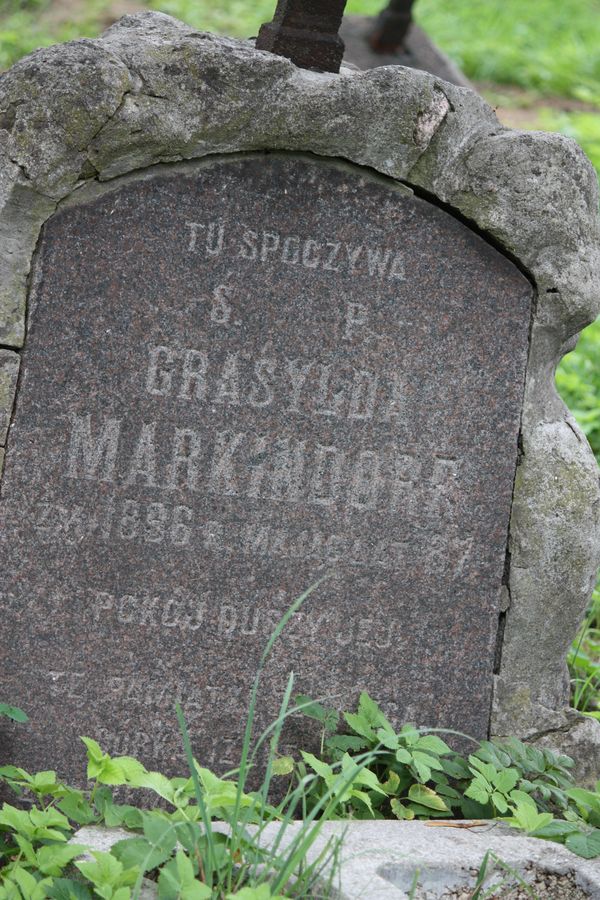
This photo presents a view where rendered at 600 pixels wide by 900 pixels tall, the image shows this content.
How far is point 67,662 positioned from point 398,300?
1.10 meters

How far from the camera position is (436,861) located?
200 centimetres

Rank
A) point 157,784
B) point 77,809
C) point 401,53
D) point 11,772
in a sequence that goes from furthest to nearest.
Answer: point 401,53 → point 11,772 → point 77,809 → point 157,784

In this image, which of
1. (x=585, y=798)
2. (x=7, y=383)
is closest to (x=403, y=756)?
(x=585, y=798)

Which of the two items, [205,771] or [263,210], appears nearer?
[205,771]

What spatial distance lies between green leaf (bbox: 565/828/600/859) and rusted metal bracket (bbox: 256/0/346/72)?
1730mm

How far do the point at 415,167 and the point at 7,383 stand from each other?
1008 millimetres

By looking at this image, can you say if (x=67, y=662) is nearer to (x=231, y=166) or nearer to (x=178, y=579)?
(x=178, y=579)

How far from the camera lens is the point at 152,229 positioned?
2.34 metres

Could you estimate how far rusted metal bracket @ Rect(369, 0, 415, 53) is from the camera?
18.8ft

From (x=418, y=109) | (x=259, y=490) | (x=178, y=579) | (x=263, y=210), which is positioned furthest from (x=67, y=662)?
(x=418, y=109)

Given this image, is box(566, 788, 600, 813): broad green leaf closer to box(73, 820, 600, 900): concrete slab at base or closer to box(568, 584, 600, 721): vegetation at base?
box(73, 820, 600, 900): concrete slab at base

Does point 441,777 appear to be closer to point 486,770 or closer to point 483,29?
point 486,770

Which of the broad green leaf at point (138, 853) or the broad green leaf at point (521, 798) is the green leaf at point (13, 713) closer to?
the broad green leaf at point (138, 853)

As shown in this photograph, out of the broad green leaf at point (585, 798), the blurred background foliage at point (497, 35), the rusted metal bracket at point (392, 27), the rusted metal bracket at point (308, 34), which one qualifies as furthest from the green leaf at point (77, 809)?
the blurred background foliage at point (497, 35)
